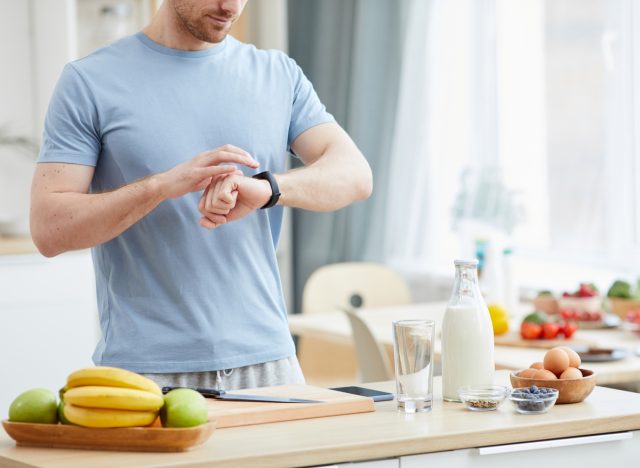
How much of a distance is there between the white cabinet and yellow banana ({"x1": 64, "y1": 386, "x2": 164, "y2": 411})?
8.52 feet

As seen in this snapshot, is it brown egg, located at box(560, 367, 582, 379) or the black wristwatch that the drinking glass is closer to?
brown egg, located at box(560, 367, 582, 379)

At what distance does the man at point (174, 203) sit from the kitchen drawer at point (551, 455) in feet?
1.67

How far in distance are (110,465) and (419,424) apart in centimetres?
46

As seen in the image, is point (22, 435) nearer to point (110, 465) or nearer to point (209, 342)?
point (110, 465)

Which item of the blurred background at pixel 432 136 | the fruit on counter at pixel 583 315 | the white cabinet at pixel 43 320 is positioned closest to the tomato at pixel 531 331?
the fruit on counter at pixel 583 315

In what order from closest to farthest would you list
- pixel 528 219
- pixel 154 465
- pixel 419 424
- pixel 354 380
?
1. pixel 154 465
2. pixel 419 424
3. pixel 354 380
4. pixel 528 219

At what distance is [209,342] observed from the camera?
1.99 metres

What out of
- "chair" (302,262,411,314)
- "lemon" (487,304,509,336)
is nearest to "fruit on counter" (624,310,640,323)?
"lemon" (487,304,509,336)

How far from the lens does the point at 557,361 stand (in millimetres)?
1840

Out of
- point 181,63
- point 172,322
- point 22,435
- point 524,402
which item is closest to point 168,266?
point 172,322

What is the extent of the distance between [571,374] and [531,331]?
1225 millimetres

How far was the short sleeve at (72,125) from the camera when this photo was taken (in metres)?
1.96

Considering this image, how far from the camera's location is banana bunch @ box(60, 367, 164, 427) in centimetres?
151

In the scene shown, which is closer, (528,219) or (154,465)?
(154,465)
